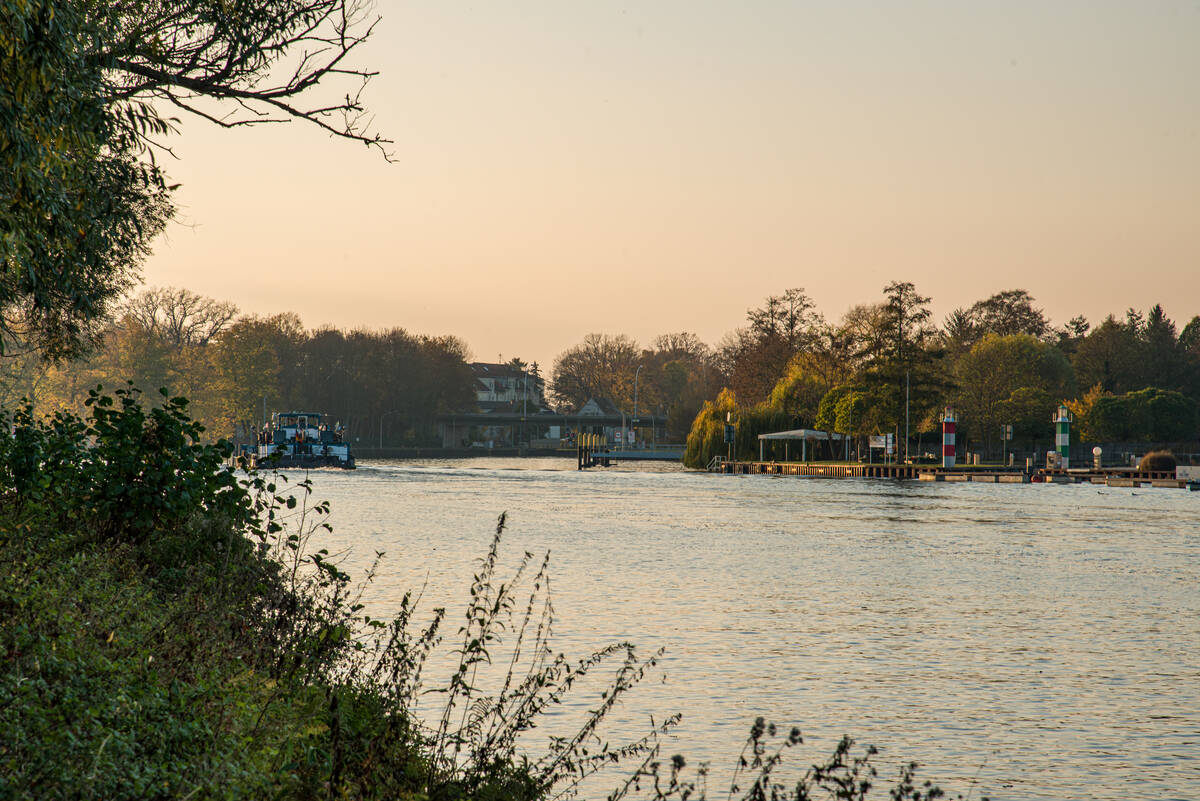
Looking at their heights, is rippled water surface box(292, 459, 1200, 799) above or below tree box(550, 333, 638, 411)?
below

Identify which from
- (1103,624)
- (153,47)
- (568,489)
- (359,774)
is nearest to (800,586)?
(1103,624)

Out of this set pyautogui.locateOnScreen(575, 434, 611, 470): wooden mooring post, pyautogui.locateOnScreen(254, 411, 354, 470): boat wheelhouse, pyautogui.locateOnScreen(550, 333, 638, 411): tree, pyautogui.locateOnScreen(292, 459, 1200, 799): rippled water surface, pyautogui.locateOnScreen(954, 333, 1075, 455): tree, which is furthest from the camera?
pyautogui.locateOnScreen(550, 333, 638, 411): tree

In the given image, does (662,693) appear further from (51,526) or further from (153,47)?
(153,47)

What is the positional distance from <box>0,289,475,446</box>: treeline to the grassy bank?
57.1 metres

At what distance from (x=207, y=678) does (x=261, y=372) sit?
10307cm

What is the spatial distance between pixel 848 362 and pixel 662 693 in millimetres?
89621

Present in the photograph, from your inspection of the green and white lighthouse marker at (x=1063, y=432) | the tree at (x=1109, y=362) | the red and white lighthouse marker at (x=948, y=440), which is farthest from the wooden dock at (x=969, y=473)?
the tree at (x=1109, y=362)

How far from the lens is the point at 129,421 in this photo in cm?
1248

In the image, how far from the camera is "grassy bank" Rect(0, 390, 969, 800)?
15.7 ft

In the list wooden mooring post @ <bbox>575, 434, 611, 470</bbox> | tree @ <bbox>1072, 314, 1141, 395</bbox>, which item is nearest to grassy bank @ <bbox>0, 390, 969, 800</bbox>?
wooden mooring post @ <bbox>575, 434, 611, 470</bbox>

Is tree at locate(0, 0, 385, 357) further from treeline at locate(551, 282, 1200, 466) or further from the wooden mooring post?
the wooden mooring post

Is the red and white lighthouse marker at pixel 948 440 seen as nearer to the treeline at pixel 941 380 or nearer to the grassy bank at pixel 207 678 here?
the treeline at pixel 941 380

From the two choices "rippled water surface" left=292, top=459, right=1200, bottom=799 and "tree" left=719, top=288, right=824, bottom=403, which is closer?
"rippled water surface" left=292, top=459, right=1200, bottom=799

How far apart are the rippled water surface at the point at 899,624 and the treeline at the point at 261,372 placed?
1925 inches
